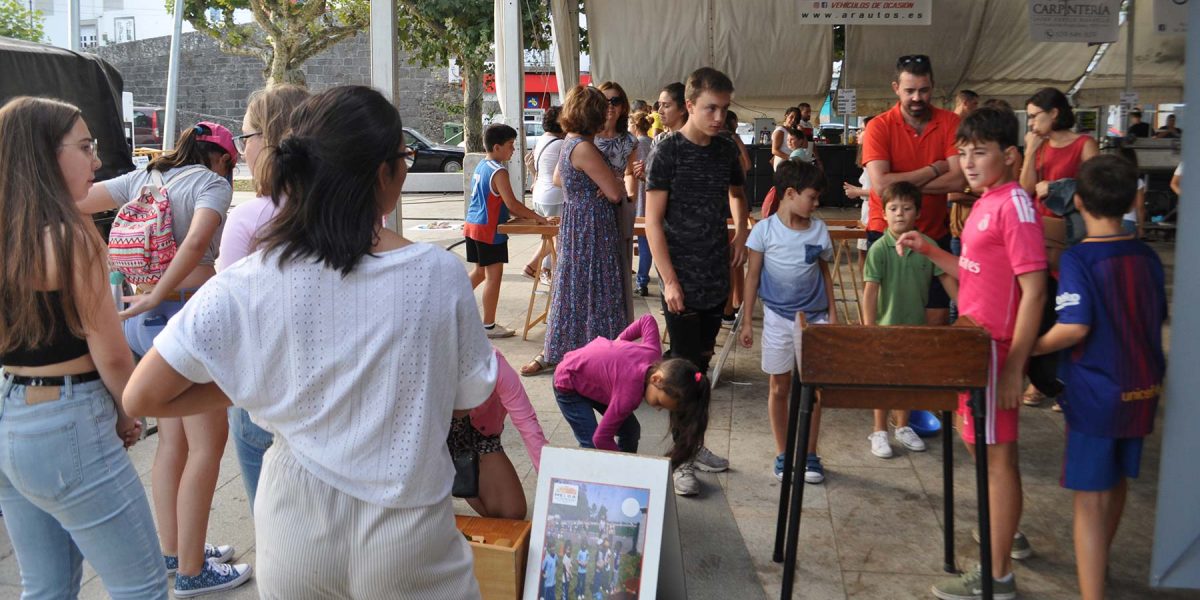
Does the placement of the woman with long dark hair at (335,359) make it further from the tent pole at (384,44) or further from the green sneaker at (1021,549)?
the tent pole at (384,44)

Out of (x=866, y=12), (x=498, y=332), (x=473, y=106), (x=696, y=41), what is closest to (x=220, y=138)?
(x=498, y=332)

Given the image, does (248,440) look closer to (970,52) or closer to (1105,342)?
(1105,342)

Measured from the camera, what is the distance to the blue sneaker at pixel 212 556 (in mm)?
3582

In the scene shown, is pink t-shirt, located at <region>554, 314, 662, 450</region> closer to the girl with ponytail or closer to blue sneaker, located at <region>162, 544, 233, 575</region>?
the girl with ponytail

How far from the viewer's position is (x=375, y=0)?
6.07 meters

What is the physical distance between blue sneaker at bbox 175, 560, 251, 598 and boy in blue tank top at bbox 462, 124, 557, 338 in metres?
3.91

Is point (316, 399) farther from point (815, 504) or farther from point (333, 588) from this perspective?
point (815, 504)

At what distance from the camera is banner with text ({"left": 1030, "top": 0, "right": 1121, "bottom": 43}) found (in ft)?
30.9

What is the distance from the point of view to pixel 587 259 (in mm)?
5547

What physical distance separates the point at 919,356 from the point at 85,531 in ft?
7.45

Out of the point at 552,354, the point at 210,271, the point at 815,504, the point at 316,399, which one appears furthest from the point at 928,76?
the point at 316,399

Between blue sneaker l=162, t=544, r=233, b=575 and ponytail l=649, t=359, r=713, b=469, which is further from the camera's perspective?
blue sneaker l=162, t=544, r=233, b=575

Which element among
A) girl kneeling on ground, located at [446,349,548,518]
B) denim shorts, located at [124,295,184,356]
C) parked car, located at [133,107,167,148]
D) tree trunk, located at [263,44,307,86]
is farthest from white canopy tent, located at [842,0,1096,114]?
parked car, located at [133,107,167,148]

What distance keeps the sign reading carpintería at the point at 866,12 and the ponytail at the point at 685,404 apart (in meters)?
6.14
